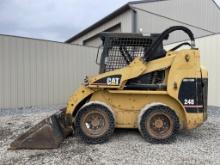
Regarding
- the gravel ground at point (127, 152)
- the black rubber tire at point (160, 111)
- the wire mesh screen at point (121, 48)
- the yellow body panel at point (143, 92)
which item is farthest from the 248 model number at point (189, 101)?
the wire mesh screen at point (121, 48)

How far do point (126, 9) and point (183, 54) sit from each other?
34.5 ft

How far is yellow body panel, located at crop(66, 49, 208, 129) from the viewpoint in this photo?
5.57m

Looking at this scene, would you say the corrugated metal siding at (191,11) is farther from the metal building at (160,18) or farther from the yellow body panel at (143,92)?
the yellow body panel at (143,92)

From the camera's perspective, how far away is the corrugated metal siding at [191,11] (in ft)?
53.9

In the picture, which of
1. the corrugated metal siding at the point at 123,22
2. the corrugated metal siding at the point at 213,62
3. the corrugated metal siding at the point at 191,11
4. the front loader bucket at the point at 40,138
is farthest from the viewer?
the corrugated metal siding at the point at 191,11

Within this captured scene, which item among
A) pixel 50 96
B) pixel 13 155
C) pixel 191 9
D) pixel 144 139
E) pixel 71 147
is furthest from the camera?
pixel 191 9

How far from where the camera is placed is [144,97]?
576 cm

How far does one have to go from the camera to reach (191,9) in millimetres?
18438

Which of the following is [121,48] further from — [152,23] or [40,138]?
[152,23]

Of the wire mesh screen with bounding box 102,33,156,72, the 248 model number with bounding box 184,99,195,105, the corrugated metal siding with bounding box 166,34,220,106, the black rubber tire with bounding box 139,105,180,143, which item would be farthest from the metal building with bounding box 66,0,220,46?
the black rubber tire with bounding box 139,105,180,143

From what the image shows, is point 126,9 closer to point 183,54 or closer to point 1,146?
point 183,54

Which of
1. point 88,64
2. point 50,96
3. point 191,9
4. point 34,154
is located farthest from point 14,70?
point 191,9

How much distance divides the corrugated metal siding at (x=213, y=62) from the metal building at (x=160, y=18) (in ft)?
16.2

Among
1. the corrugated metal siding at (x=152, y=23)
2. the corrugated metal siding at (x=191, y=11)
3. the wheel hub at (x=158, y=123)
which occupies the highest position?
the corrugated metal siding at (x=191, y=11)
